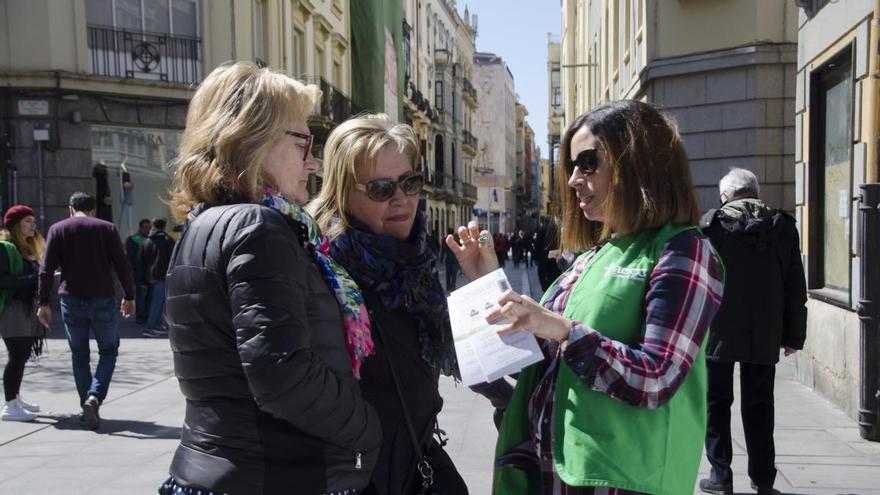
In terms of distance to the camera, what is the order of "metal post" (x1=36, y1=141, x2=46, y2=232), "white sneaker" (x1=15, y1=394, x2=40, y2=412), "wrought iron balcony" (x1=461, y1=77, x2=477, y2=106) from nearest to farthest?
1. "white sneaker" (x1=15, y1=394, x2=40, y2=412)
2. "metal post" (x1=36, y1=141, x2=46, y2=232)
3. "wrought iron balcony" (x1=461, y1=77, x2=477, y2=106)

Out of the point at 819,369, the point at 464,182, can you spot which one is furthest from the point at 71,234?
the point at 464,182

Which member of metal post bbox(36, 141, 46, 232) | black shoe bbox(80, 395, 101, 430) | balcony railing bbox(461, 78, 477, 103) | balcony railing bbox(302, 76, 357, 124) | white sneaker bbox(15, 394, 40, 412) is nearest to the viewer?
black shoe bbox(80, 395, 101, 430)

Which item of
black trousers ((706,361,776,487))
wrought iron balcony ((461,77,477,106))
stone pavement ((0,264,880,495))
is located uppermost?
wrought iron balcony ((461,77,477,106))

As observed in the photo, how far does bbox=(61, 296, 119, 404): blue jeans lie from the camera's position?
625cm

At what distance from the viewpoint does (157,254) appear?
11781 mm

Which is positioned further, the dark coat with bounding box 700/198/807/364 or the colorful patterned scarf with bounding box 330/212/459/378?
Result: the dark coat with bounding box 700/198/807/364

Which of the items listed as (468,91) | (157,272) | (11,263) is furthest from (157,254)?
(468,91)

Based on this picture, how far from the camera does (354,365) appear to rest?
6.44ft

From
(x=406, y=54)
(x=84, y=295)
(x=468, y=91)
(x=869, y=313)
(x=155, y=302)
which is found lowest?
(x=155, y=302)

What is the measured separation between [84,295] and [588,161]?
5.45 metres

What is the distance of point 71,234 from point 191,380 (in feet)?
17.3

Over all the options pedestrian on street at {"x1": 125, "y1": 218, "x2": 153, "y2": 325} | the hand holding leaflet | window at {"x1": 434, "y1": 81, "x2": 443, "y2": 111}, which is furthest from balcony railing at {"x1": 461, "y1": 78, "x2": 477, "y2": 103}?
the hand holding leaflet

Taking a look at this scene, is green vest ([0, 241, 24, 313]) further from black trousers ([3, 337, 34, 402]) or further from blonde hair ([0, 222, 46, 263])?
black trousers ([3, 337, 34, 402])

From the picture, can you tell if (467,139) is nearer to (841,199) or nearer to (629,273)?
(841,199)
